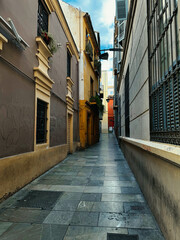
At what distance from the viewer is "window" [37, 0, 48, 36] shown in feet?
21.1

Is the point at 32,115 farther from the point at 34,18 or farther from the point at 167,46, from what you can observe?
the point at 167,46

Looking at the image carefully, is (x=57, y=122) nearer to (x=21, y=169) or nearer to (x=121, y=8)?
(x=21, y=169)

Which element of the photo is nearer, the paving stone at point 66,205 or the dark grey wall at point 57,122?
the paving stone at point 66,205

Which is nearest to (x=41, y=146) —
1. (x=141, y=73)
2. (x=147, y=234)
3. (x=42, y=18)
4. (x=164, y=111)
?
(x=141, y=73)

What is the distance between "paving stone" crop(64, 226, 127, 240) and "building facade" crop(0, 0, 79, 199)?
1898mm

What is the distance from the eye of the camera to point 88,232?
264cm

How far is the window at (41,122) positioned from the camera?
245 inches

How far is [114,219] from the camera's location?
302 centimetres

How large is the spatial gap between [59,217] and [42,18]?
6.55 m

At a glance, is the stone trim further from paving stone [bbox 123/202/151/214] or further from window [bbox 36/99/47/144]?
paving stone [bbox 123/202/151/214]

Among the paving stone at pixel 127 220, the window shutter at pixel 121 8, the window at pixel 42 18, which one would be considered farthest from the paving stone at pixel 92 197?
the window shutter at pixel 121 8

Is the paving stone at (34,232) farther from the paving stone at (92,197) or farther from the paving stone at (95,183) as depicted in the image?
the paving stone at (95,183)

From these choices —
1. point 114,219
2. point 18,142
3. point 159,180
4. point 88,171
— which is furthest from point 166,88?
point 88,171

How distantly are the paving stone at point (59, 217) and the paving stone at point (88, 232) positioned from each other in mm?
232
